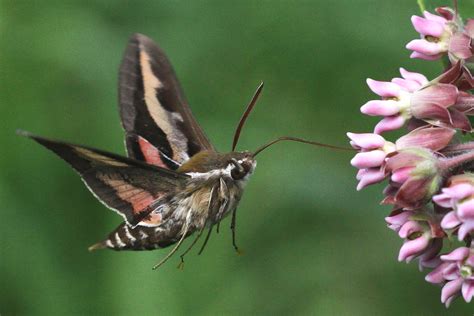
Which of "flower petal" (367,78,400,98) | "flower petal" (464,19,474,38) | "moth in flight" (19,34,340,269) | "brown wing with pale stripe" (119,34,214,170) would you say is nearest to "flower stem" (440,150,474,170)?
"flower petal" (367,78,400,98)

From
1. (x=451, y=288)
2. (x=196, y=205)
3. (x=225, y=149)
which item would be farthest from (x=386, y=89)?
(x=225, y=149)

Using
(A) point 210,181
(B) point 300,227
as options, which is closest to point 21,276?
(B) point 300,227

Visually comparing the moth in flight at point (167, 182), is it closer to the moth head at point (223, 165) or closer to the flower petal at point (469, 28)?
the moth head at point (223, 165)

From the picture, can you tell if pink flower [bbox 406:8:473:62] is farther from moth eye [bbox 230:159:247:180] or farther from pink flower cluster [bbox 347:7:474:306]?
moth eye [bbox 230:159:247:180]

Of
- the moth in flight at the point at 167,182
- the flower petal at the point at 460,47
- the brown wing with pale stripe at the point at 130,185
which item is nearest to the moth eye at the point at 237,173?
the moth in flight at the point at 167,182

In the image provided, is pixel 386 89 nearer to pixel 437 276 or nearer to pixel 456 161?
pixel 456 161

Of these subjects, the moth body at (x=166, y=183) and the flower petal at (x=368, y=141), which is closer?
the flower petal at (x=368, y=141)
